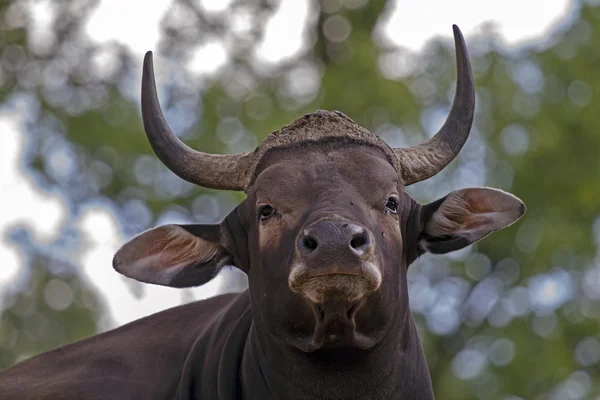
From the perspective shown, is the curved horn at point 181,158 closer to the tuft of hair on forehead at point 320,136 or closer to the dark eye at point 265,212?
the tuft of hair on forehead at point 320,136

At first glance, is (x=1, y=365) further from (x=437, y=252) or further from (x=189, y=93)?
(x=437, y=252)

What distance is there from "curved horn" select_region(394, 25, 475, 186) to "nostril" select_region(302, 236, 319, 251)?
166cm

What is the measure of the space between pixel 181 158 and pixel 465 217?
2.11 m

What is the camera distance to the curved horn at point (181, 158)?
9.16 metres

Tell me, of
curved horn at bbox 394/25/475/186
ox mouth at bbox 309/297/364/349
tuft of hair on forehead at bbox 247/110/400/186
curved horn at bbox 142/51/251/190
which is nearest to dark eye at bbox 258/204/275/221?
tuft of hair on forehead at bbox 247/110/400/186

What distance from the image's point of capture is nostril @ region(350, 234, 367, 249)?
7621mm

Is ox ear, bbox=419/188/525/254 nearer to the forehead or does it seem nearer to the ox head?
the ox head

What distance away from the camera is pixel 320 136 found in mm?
8859

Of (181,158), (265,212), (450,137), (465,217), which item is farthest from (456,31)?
(181,158)

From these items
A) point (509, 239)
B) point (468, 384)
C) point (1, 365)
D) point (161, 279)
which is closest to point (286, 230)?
point (161, 279)

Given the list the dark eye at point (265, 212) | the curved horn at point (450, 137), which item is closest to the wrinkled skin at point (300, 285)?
the dark eye at point (265, 212)

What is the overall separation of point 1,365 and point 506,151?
36.3 feet

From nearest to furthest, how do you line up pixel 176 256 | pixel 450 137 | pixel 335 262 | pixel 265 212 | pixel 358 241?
pixel 335 262 → pixel 358 241 → pixel 265 212 → pixel 176 256 → pixel 450 137

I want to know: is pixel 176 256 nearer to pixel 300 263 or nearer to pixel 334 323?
pixel 334 323
